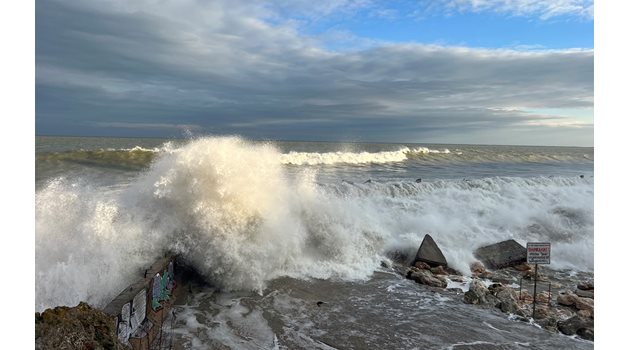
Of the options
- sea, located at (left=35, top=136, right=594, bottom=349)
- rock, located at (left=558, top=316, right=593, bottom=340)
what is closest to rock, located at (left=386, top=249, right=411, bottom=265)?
sea, located at (left=35, top=136, right=594, bottom=349)

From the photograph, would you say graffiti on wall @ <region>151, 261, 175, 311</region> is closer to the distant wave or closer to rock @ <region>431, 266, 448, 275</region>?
rock @ <region>431, 266, 448, 275</region>

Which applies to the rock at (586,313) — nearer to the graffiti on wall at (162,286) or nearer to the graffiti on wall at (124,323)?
the graffiti on wall at (162,286)

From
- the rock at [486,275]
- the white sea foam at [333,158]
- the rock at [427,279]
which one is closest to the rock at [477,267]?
the rock at [486,275]

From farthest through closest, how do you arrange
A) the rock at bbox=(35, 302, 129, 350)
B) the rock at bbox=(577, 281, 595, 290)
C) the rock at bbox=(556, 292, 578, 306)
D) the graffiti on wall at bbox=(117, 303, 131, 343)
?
the rock at bbox=(577, 281, 595, 290)
the rock at bbox=(556, 292, 578, 306)
the graffiti on wall at bbox=(117, 303, 131, 343)
the rock at bbox=(35, 302, 129, 350)

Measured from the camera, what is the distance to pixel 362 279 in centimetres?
998

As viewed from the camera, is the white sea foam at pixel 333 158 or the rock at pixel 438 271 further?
the white sea foam at pixel 333 158

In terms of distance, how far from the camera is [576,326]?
23.9 feet

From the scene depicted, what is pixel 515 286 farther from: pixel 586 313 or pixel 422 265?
pixel 422 265

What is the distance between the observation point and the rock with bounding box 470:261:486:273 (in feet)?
37.9

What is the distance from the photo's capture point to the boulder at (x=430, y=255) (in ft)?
37.4

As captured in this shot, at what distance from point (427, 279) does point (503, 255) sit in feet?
12.4

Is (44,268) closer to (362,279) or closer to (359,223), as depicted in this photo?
(362,279)

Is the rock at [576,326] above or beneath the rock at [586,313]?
above

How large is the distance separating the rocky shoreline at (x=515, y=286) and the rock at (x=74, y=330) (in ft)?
23.2
